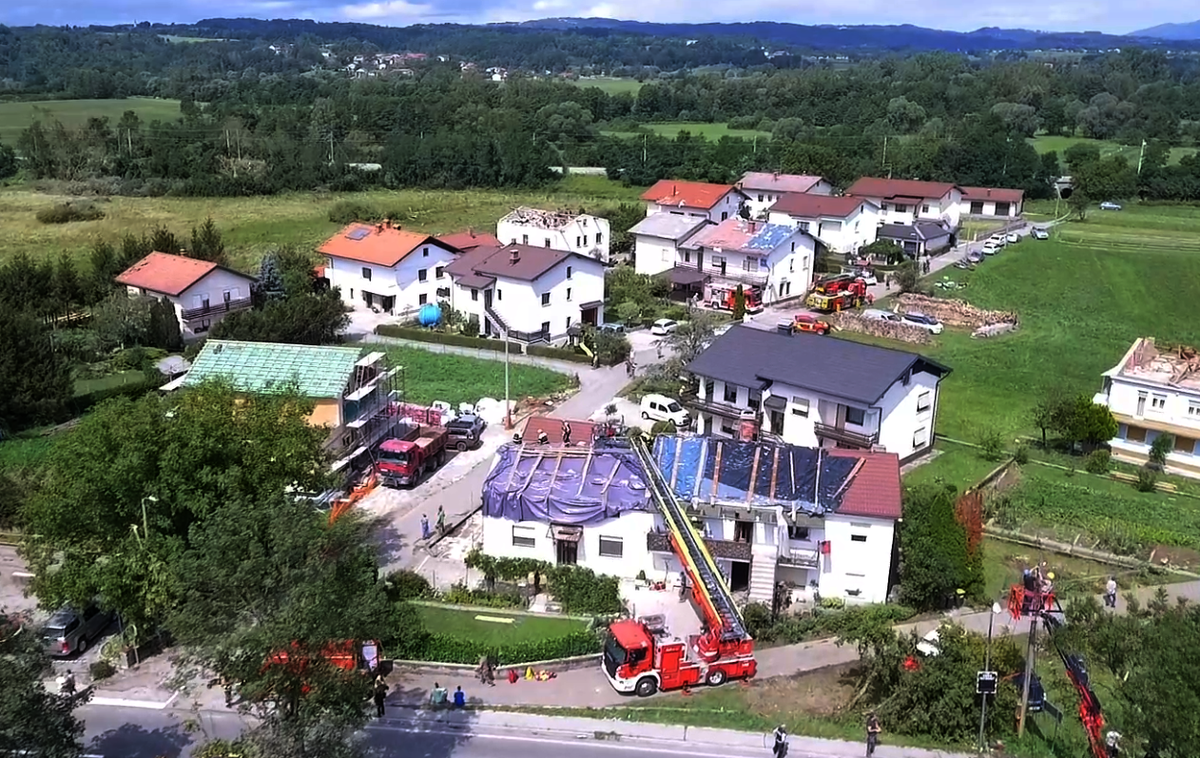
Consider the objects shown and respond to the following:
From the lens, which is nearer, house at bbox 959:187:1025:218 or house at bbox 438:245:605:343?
house at bbox 438:245:605:343

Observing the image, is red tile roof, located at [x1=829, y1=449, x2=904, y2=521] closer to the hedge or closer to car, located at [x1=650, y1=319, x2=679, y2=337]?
the hedge

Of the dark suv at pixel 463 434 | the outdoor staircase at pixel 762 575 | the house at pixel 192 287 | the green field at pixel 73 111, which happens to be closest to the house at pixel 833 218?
the house at pixel 192 287

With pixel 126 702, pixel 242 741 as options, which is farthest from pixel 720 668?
pixel 126 702

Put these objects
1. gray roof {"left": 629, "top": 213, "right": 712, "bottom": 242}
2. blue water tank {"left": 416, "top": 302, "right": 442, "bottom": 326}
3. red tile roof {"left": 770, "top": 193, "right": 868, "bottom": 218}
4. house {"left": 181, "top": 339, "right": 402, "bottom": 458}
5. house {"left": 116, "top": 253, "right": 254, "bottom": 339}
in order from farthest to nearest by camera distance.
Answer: red tile roof {"left": 770, "top": 193, "right": 868, "bottom": 218} < gray roof {"left": 629, "top": 213, "right": 712, "bottom": 242} < blue water tank {"left": 416, "top": 302, "right": 442, "bottom": 326} < house {"left": 116, "top": 253, "right": 254, "bottom": 339} < house {"left": 181, "top": 339, "right": 402, "bottom": 458}

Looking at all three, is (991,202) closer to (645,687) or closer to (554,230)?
(554,230)

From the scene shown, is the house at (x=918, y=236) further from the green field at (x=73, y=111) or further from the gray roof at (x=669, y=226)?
the green field at (x=73, y=111)

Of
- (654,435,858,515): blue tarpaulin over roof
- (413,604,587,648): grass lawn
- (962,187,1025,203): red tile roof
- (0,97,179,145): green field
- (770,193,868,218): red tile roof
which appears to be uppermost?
(0,97,179,145): green field

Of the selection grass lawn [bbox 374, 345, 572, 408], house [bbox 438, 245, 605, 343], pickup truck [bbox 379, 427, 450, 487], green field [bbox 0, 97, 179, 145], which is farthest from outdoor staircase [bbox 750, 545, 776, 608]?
green field [bbox 0, 97, 179, 145]
